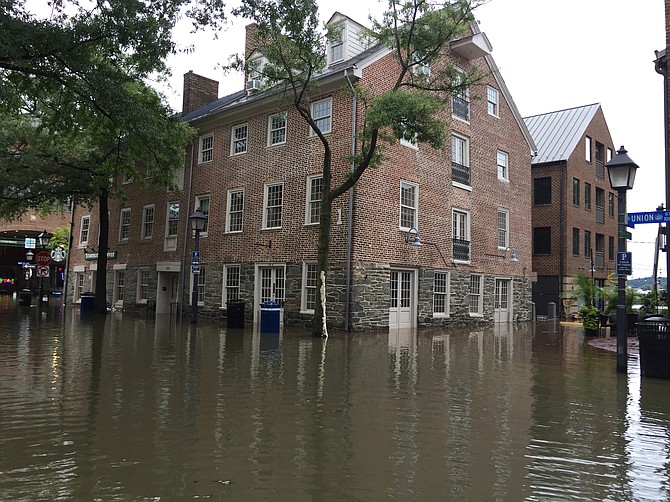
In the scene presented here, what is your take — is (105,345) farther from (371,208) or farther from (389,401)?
(371,208)

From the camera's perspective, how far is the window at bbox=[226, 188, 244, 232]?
2253 centimetres

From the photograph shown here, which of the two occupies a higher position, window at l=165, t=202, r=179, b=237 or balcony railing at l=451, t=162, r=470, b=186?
balcony railing at l=451, t=162, r=470, b=186

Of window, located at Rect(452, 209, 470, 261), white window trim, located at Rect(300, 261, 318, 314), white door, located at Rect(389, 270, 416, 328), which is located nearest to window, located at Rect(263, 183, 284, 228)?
white window trim, located at Rect(300, 261, 318, 314)

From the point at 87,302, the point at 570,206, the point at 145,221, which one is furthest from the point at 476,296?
the point at 87,302

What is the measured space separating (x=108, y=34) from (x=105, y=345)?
21.4 ft

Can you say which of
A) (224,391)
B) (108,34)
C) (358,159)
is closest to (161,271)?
(358,159)

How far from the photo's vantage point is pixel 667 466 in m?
4.78

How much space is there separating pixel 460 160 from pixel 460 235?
10.3ft

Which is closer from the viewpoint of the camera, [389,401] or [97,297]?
[389,401]

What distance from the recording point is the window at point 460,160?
22812mm

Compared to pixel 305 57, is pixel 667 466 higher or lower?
lower

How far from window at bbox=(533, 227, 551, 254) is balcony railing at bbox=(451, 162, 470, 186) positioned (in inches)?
485

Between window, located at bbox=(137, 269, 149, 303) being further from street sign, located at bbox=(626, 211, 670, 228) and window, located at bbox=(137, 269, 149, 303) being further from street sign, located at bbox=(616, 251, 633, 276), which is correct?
street sign, located at bbox=(626, 211, 670, 228)

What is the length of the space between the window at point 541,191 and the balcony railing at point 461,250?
1308 cm
